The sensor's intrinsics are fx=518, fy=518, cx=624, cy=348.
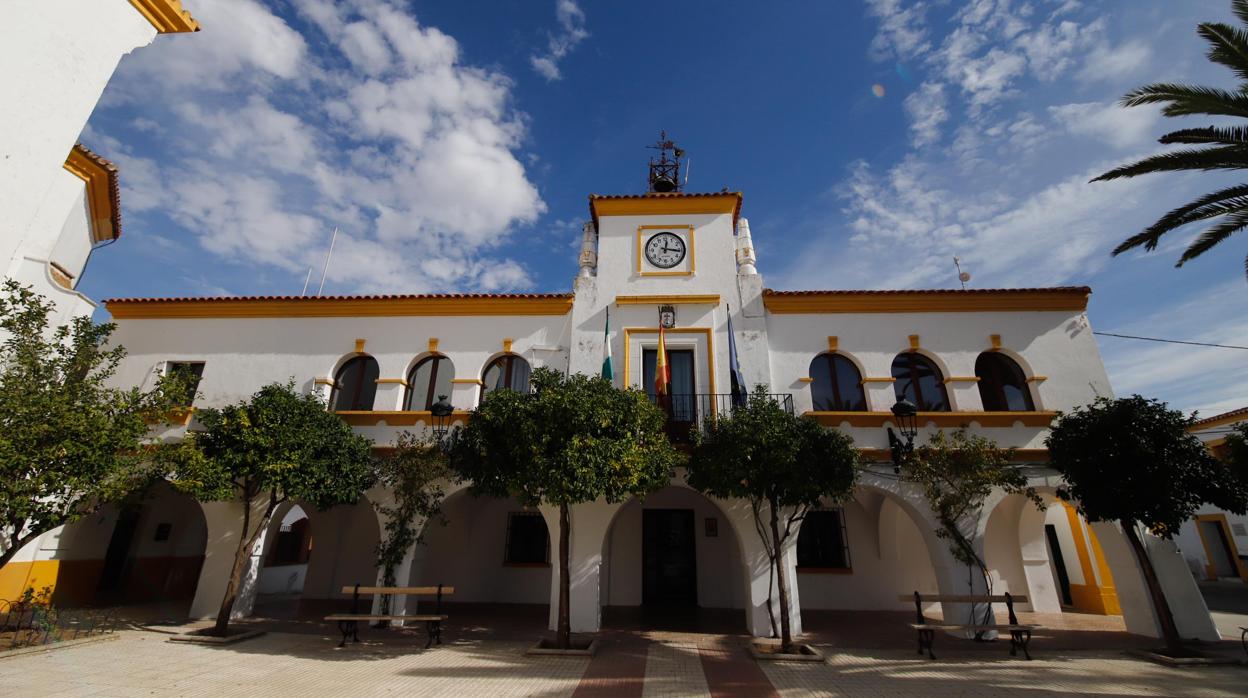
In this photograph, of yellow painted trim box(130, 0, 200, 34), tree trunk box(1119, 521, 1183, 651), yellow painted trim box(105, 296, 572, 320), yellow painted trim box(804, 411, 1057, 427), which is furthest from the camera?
yellow painted trim box(105, 296, 572, 320)

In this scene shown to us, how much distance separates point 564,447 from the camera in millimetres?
7875

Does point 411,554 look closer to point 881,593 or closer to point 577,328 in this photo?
point 577,328

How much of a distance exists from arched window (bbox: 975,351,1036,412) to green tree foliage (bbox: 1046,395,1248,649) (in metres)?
2.21

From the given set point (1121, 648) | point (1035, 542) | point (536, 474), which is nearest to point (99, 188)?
point (536, 474)

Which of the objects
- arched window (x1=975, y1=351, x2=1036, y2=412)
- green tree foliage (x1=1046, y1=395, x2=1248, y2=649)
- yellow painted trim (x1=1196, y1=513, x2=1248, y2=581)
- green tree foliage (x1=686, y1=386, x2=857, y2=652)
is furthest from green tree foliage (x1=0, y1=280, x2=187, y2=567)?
yellow painted trim (x1=1196, y1=513, x2=1248, y2=581)

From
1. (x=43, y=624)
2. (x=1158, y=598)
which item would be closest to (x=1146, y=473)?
(x=1158, y=598)

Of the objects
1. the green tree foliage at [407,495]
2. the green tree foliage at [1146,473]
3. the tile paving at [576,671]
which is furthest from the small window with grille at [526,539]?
the green tree foliage at [1146,473]

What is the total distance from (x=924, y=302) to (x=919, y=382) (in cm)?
177

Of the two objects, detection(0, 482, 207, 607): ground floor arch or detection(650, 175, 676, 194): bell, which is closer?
detection(0, 482, 207, 607): ground floor arch

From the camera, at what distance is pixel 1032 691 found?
21.5 ft

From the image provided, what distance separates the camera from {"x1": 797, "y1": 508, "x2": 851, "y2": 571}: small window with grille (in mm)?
12680

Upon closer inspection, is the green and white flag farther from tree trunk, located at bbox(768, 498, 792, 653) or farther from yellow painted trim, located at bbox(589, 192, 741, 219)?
tree trunk, located at bbox(768, 498, 792, 653)

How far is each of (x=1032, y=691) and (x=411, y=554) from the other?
995 cm

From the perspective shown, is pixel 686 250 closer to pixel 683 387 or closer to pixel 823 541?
pixel 683 387
